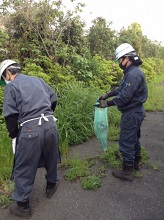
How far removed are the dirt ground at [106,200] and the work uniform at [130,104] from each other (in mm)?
416

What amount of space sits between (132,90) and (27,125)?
1.51 m

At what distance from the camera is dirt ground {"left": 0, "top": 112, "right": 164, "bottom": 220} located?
9.38 feet

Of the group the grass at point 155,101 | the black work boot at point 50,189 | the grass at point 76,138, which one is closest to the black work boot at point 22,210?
the grass at point 76,138

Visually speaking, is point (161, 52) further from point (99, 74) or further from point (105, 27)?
point (99, 74)

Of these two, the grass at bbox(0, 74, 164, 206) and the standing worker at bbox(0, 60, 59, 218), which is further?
the grass at bbox(0, 74, 164, 206)

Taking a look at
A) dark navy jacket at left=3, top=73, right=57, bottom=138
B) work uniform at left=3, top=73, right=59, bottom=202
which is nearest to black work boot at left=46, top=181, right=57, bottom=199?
work uniform at left=3, top=73, right=59, bottom=202

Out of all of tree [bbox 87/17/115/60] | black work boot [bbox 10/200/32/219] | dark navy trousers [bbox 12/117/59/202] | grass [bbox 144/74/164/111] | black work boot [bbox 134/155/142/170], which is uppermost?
tree [bbox 87/17/115/60]

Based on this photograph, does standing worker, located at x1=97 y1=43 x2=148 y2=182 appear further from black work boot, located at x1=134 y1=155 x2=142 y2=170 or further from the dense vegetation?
the dense vegetation

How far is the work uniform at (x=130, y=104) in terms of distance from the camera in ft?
10.5

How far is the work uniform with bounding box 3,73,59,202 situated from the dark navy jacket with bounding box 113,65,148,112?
1.08 meters

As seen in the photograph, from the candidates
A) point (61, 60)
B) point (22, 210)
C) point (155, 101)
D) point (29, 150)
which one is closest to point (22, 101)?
point (29, 150)

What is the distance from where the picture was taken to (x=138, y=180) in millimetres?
3592

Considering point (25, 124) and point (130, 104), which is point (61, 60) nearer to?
point (130, 104)

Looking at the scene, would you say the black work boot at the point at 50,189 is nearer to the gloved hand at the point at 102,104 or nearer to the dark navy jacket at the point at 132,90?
the gloved hand at the point at 102,104
